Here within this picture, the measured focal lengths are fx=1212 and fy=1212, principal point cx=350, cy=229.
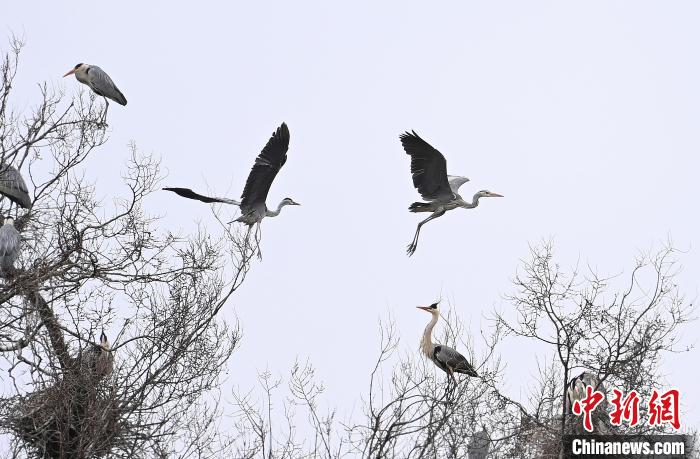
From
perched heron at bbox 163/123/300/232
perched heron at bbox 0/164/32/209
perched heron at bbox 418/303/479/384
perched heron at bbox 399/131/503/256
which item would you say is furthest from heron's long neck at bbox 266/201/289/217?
perched heron at bbox 0/164/32/209

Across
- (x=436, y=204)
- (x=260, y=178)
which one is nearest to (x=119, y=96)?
(x=260, y=178)

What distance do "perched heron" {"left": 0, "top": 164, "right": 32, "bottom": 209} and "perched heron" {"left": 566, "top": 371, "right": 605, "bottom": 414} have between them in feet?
22.0

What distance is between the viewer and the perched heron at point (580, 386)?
44.3 feet

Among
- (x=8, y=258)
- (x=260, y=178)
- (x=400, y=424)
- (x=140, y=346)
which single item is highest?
(x=260, y=178)

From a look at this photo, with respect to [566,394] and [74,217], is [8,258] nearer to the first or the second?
[74,217]

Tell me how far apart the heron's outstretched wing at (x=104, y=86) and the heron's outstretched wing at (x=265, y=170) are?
250 cm

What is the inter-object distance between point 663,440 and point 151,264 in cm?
582

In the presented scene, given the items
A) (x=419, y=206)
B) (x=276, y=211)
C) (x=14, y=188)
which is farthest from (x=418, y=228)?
(x=14, y=188)

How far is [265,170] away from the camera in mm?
17781

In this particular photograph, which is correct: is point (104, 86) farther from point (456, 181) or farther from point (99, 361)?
point (99, 361)

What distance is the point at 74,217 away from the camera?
42.1ft

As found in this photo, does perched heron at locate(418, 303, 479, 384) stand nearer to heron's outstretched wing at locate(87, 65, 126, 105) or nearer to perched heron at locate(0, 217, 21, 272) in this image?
perched heron at locate(0, 217, 21, 272)

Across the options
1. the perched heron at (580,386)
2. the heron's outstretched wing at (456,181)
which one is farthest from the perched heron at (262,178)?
the perched heron at (580,386)

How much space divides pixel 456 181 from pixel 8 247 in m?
8.52
